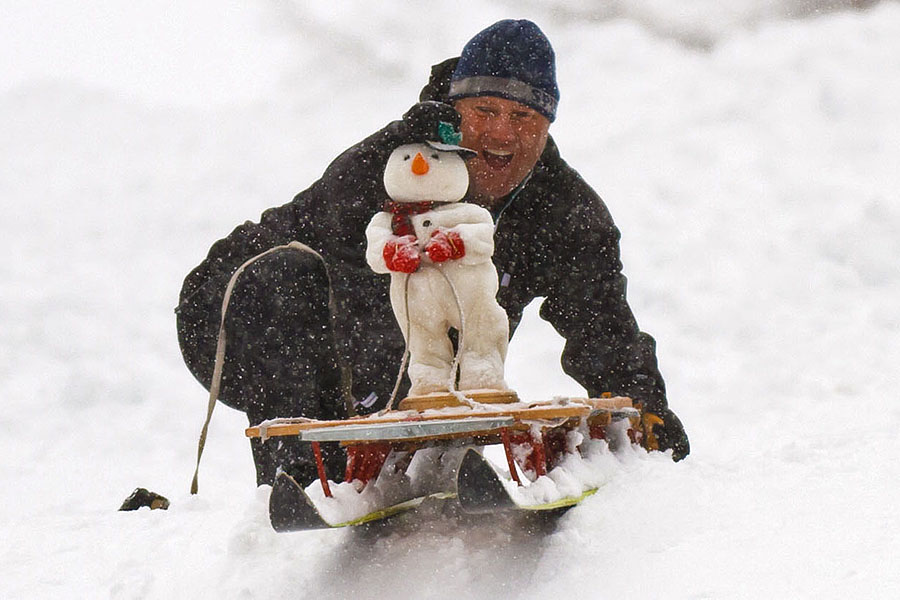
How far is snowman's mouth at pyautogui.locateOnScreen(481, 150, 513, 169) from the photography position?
10.4 ft

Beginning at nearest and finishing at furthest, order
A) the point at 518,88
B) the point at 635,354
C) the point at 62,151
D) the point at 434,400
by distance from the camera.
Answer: the point at 434,400 → the point at 518,88 → the point at 635,354 → the point at 62,151

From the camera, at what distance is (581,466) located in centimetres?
232

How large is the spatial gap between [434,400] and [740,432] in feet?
10.3

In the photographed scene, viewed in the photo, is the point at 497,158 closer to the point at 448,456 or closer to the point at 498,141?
the point at 498,141

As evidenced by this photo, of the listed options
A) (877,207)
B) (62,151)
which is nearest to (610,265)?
(877,207)

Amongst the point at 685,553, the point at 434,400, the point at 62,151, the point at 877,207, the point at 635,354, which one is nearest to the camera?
the point at 685,553

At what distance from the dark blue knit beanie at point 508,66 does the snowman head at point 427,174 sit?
2.55ft

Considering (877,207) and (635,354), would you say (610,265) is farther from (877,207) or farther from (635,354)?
(877,207)

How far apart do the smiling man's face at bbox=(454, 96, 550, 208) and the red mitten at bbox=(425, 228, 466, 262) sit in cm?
87

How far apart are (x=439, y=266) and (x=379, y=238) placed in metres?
0.17

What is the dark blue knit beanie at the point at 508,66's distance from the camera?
10.2ft

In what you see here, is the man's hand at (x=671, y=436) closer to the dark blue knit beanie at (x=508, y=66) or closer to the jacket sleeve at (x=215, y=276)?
the dark blue knit beanie at (x=508, y=66)

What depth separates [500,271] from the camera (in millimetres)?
3584

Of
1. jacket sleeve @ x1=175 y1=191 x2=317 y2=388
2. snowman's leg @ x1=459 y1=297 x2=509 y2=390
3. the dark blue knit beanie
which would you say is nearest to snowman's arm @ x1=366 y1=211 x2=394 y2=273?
snowman's leg @ x1=459 y1=297 x2=509 y2=390
